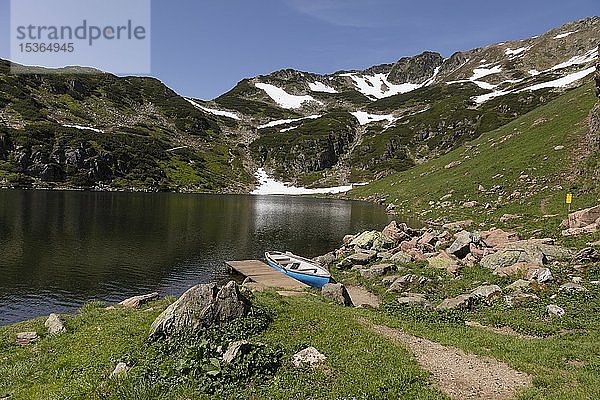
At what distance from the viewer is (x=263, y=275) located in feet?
142

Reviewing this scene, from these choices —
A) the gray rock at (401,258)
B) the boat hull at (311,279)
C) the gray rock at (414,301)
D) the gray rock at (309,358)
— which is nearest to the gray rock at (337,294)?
the gray rock at (414,301)

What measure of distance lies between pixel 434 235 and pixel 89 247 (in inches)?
1793

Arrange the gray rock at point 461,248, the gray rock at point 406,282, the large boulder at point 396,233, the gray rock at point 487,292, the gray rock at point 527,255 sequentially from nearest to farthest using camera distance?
1. the gray rock at point 487,292
2. the gray rock at point 527,255
3. the gray rock at point 406,282
4. the gray rock at point 461,248
5. the large boulder at point 396,233

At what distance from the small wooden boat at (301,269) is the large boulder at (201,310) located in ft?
68.4

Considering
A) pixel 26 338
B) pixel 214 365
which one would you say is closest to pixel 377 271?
pixel 214 365

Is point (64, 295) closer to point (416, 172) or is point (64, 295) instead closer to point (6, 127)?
point (416, 172)

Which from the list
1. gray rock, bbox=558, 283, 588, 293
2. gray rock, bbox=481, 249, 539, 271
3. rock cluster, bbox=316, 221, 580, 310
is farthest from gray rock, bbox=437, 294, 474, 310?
gray rock, bbox=481, 249, 539, 271

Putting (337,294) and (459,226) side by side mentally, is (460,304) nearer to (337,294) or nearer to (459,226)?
(337,294)

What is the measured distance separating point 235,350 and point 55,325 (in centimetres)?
1264

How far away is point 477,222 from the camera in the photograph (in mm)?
63562

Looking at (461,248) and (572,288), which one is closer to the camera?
(572,288)

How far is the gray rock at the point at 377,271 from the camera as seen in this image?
1577 inches

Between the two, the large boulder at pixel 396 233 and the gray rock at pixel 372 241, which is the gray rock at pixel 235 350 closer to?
the gray rock at pixel 372 241

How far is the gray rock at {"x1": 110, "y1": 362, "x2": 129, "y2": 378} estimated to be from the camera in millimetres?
15344
